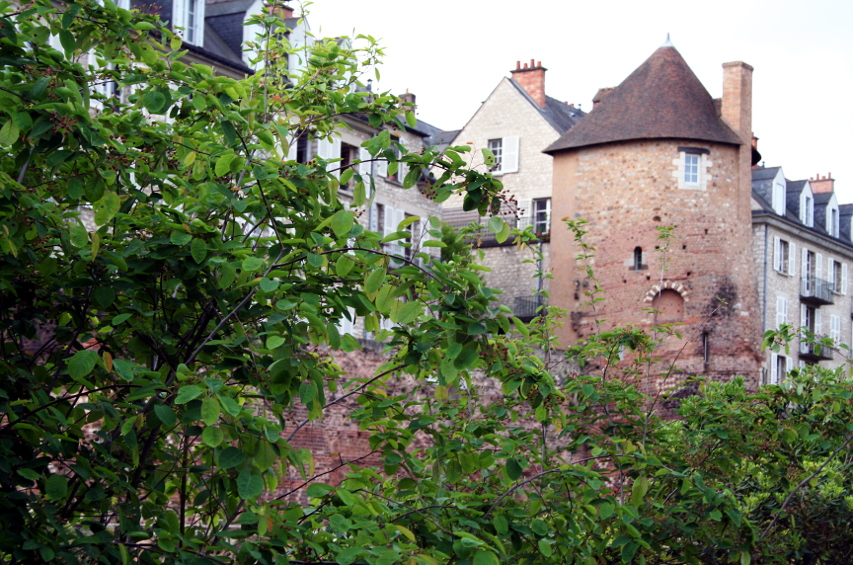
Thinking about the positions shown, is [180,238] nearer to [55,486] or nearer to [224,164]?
[224,164]

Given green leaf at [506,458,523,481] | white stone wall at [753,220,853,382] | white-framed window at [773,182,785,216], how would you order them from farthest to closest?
white-framed window at [773,182,785,216], white stone wall at [753,220,853,382], green leaf at [506,458,523,481]

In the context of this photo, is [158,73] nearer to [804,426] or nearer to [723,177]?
[804,426]

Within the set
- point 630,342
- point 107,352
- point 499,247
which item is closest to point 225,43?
point 499,247

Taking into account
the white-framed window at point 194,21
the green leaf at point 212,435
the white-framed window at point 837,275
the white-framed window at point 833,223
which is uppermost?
the white-framed window at point 194,21

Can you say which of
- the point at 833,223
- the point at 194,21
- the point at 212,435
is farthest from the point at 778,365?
the point at 212,435

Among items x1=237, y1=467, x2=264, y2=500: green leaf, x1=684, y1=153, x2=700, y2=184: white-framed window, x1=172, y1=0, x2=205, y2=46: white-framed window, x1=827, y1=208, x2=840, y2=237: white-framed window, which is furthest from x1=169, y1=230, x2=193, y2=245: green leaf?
x1=827, y1=208, x2=840, y2=237: white-framed window

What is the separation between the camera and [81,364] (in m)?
5.02

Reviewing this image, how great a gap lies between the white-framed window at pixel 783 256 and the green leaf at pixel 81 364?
36.3 meters

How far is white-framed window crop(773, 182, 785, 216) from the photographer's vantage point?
135 feet

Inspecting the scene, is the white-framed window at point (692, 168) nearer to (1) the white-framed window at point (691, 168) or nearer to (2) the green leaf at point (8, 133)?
(1) the white-framed window at point (691, 168)

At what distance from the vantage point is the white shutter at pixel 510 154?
3922cm

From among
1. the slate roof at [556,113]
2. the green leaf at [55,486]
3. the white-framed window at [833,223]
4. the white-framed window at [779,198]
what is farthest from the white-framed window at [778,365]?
the green leaf at [55,486]

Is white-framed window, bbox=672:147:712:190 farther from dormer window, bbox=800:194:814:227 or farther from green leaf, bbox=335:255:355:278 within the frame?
green leaf, bbox=335:255:355:278

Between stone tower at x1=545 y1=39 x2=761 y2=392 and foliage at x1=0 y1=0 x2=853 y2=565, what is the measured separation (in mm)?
25447
